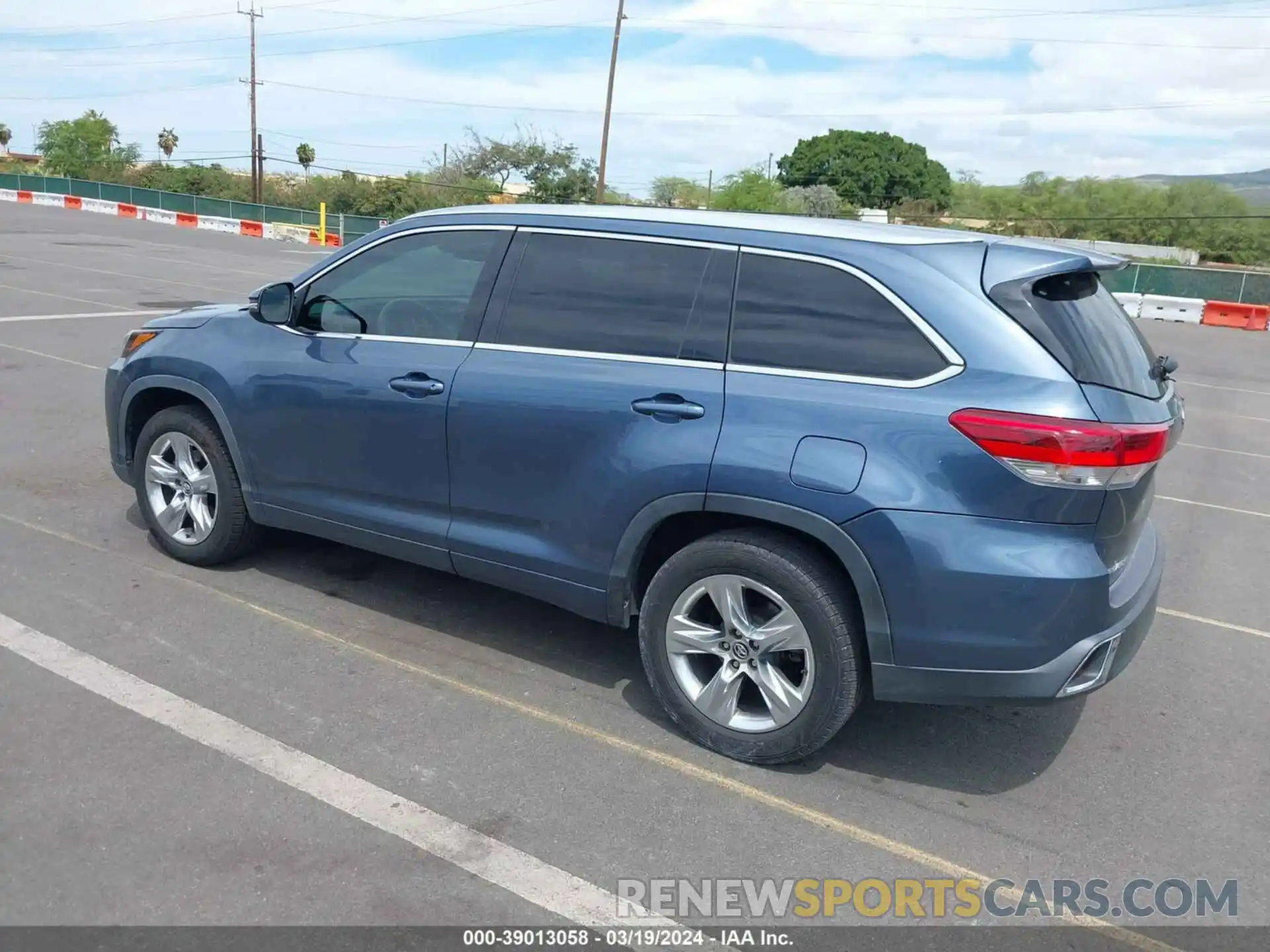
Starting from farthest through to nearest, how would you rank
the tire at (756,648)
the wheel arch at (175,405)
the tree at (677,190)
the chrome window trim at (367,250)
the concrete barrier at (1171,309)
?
the tree at (677,190) → the concrete barrier at (1171,309) → the wheel arch at (175,405) → the chrome window trim at (367,250) → the tire at (756,648)

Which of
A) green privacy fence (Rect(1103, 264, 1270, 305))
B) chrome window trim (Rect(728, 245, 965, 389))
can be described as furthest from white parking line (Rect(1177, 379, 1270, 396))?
green privacy fence (Rect(1103, 264, 1270, 305))

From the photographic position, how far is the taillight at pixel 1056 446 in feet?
10.8

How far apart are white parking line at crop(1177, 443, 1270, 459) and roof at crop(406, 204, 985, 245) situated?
7.51m

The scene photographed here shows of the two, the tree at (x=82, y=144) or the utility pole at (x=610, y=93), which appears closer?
the utility pole at (x=610, y=93)

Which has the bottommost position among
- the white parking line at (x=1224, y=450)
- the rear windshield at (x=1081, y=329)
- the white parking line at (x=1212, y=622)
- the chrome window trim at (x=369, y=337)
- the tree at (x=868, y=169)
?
the white parking line at (x=1212, y=622)

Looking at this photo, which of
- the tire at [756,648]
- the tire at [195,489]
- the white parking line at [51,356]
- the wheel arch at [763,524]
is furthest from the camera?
the white parking line at [51,356]

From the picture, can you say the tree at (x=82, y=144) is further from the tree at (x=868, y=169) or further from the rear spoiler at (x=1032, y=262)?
the rear spoiler at (x=1032, y=262)

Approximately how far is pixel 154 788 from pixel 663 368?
85.7 inches

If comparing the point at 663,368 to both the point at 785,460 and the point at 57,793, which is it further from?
the point at 57,793

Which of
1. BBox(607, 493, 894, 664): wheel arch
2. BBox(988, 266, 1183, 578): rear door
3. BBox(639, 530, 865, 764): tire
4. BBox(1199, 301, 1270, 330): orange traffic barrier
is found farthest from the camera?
BBox(1199, 301, 1270, 330): orange traffic barrier

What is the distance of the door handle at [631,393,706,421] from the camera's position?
12.4 feet

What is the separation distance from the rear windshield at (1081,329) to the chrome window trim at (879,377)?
229 millimetres

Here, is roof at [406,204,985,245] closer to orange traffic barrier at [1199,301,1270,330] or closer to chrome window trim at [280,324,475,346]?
chrome window trim at [280,324,475,346]

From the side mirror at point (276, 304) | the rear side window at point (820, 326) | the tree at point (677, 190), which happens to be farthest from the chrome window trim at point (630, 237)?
the tree at point (677, 190)
